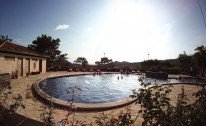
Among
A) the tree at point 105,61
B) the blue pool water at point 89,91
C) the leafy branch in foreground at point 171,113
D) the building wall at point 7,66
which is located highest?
the tree at point 105,61

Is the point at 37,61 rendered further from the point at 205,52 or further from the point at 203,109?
the point at 205,52

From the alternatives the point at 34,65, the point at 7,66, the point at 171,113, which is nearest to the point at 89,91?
the point at 7,66

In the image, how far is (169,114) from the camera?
10.4 ft

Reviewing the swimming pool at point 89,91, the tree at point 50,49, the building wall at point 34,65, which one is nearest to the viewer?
the swimming pool at point 89,91

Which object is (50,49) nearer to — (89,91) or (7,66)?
(7,66)

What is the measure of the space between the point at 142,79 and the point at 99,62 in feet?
227

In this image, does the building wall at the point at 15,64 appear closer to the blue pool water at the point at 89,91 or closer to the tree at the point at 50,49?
the blue pool water at the point at 89,91

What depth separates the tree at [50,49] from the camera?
46.2 metres

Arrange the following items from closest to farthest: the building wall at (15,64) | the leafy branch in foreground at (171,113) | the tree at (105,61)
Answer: the leafy branch in foreground at (171,113) < the building wall at (15,64) < the tree at (105,61)

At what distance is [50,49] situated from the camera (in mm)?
47531

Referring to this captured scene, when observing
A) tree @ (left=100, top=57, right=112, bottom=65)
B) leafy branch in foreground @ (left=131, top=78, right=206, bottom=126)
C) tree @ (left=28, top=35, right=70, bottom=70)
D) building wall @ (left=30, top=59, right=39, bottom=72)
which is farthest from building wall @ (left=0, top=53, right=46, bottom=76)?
tree @ (left=100, top=57, right=112, bottom=65)

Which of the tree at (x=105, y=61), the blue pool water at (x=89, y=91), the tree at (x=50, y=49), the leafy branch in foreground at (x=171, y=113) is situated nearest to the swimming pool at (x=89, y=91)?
the blue pool water at (x=89, y=91)

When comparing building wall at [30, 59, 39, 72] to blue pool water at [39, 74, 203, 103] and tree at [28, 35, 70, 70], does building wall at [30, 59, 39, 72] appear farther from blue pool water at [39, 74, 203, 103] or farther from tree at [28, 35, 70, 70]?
tree at [28, 35, 70, 70]

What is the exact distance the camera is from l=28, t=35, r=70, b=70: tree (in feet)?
152
